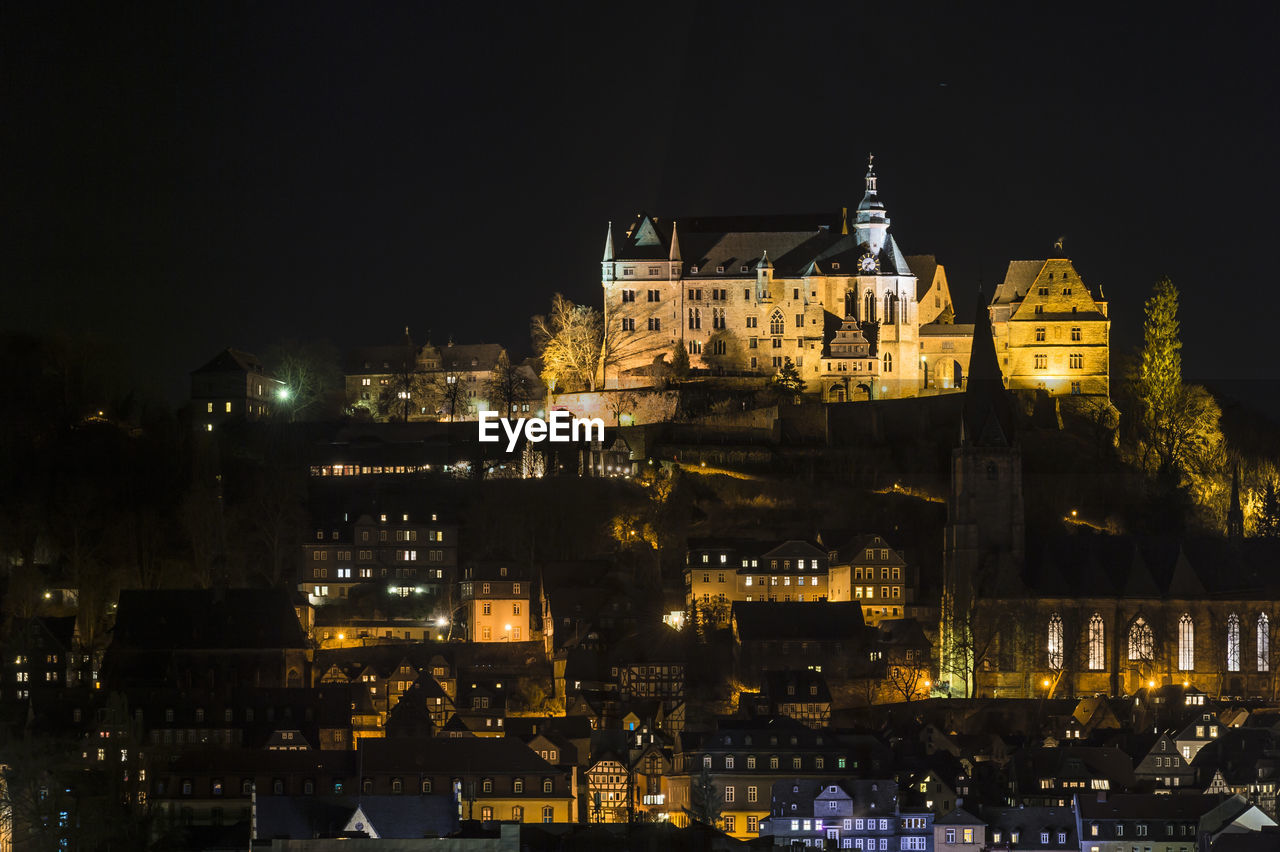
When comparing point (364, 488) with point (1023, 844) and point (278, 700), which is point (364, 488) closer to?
point (278, 700)

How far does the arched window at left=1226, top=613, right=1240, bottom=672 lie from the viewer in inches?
3888

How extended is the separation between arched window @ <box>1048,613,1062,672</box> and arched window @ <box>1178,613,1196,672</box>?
14.5 ft

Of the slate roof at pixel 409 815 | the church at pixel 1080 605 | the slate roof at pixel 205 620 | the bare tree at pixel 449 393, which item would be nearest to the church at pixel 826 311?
the bare tree at pixel 449 393

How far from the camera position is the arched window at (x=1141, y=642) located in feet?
324

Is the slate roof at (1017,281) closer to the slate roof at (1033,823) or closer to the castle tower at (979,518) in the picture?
the castle tower at (979,518)

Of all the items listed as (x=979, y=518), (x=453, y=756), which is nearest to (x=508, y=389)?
(x=979, y=518)

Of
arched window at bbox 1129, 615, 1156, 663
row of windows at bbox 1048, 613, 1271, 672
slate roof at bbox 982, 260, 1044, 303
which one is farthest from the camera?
slate roof at bbox 982, 260, 1044, 303

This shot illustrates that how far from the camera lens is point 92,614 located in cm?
10012

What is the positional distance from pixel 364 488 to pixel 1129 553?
3162 centimetres

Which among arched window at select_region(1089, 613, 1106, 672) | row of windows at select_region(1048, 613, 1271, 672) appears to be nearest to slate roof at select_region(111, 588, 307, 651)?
row of windows at select_region(1048, 613, 1271, 672)

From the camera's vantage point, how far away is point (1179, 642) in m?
99.0

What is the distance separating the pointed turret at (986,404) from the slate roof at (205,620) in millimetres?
25772

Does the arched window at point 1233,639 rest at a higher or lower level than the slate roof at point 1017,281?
lower

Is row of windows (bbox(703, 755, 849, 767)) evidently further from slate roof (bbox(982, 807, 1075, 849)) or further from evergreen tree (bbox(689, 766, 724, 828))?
slate roof (bbox(982, 807, 1075, 849))
